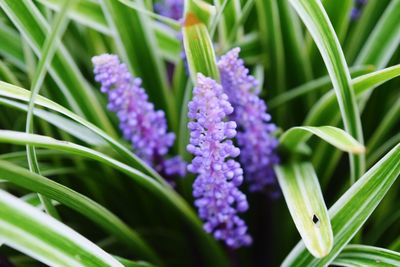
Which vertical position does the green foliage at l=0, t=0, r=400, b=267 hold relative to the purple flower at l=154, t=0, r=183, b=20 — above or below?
below

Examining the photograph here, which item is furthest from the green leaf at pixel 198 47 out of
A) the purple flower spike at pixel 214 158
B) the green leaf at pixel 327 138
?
the green leaf at pixel 327 138

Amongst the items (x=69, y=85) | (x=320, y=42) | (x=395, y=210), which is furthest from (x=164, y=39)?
(x=395, y=210)

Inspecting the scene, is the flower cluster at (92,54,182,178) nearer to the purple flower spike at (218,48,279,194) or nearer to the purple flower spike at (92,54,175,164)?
the purple flower spike at (92,54,175,164)

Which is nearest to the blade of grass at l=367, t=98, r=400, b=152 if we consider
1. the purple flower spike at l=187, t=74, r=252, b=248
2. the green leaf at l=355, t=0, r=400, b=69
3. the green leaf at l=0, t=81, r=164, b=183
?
the green leaf at l=355, t=0, r=400, b=69

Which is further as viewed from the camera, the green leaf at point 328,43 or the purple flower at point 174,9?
the purple flower at point 174,9

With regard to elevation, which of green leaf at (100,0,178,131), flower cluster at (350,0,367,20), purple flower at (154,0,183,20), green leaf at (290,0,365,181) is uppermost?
purple flower at (154,0,183,20)

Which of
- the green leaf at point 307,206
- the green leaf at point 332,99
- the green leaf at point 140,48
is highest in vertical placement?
the green leaf at point 140,48

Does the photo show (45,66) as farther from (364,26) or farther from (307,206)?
(364,26)

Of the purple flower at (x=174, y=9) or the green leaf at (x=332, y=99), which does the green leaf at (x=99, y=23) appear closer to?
the purple flower at (x=174, y=9)
